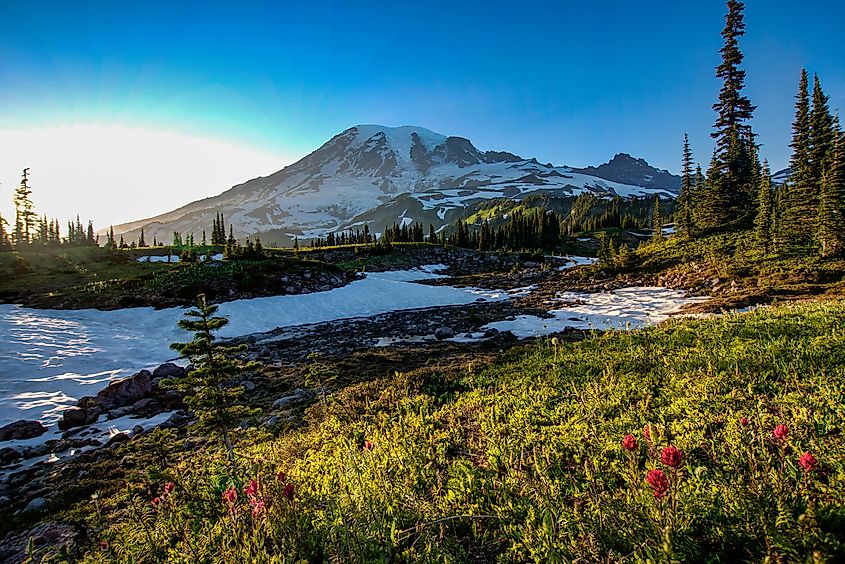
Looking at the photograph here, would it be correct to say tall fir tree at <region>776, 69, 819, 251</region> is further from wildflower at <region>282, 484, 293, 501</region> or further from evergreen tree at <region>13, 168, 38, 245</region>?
evergreen tree at <region>13, 168, 38, 245</region>

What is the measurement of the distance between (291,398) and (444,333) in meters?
9.87

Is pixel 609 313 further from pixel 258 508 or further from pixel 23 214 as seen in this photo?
pixel 23 214

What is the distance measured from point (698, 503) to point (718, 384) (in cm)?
393

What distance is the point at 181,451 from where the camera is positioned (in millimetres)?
8711

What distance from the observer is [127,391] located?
12258mm

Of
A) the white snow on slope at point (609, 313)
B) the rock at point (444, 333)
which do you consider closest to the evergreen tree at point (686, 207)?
the white snow on slope at point (609, 313)

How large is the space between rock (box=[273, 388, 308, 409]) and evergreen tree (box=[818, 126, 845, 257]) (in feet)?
113

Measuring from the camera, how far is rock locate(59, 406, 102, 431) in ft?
34.9

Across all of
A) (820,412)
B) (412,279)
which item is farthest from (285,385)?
(412,279)

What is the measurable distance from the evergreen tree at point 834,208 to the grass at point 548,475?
76.1ft

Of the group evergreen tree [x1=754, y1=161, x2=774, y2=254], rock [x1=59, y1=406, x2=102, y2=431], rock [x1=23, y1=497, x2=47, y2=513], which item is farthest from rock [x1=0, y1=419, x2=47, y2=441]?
evergreen tree [x1=754, y1=161, x2=774, y2=254]

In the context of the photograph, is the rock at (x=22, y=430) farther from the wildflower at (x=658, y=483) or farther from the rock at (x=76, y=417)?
the wildflower at (x=658, y=483)

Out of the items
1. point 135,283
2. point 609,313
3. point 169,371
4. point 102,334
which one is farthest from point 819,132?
point 135,283

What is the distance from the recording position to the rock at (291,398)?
35.8ft
